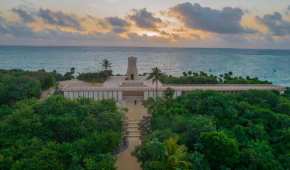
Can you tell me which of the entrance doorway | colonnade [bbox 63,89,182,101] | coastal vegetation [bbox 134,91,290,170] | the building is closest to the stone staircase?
coastal vegetation [bbox 134,91,290,170]

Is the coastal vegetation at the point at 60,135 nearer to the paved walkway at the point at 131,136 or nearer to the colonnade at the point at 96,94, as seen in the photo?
the paved walkway at the point at 131,136

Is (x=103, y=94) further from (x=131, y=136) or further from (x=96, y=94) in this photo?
(x=131, y=136)

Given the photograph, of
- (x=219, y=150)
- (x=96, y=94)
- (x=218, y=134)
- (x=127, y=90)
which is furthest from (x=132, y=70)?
(x=219, y=150)

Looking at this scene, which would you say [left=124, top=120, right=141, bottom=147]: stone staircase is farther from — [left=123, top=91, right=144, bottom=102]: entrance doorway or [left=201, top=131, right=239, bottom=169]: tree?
[left=123, top=91, right=144, bottom=102]: entrance doorway

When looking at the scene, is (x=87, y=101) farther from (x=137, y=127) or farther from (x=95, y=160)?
(x=95, y=160)

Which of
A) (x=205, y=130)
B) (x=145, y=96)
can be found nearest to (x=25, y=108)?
(x=205, y=130)
